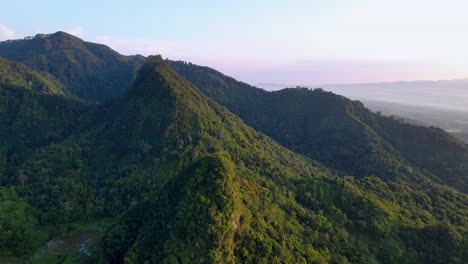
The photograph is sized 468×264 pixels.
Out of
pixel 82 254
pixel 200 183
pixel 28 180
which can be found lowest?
pixel 82 254

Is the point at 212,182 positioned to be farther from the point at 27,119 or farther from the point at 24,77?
the point at 24,77

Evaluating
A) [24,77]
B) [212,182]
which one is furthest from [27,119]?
[212,182]

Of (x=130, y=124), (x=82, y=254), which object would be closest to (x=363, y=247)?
(x=82, y=254)

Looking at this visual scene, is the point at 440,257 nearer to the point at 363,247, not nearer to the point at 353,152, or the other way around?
the point at 363,247

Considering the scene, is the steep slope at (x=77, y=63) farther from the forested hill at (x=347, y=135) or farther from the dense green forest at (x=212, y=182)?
the forested hill at (x=347, y=135)

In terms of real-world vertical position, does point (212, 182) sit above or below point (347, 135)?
above

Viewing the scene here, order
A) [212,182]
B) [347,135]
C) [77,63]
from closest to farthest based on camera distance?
[212,182] → [347,135] → [77,63]

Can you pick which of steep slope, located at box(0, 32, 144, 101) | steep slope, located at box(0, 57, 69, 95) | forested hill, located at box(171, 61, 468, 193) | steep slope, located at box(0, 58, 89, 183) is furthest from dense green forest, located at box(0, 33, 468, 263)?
steep slope, located at box(0, 32, 144, 101)
